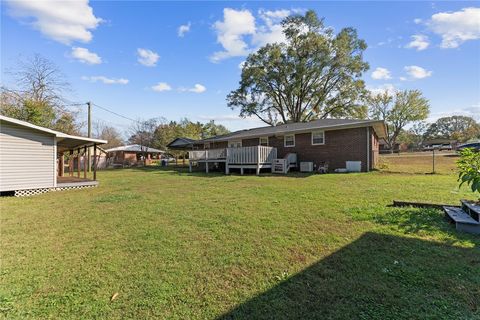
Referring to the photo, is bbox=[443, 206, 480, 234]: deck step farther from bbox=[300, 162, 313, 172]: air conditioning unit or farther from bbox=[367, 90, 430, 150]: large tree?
bbox=[367, 90, 430, 150]: large tree

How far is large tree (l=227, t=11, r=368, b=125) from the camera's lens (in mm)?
27000

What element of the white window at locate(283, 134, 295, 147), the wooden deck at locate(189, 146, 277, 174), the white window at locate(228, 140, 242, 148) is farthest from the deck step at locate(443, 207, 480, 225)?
the white window at locate(228, 140, 242, 148)

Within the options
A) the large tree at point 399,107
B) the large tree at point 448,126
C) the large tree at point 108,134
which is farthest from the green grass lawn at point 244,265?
the large tree at point 448,126

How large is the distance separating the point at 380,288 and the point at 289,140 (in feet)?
49.8

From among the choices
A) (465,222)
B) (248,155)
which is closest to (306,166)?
(248,155)

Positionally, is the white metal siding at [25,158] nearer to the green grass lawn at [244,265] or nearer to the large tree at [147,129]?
the green grass lawn at [244,265]

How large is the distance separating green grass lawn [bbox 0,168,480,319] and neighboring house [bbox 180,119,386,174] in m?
9.42

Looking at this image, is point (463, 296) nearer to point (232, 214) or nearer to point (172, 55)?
point (232, 214)

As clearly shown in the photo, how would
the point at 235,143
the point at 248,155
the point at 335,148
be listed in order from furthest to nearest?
the point at 235,143
the point at 248,155
the point at 335,148

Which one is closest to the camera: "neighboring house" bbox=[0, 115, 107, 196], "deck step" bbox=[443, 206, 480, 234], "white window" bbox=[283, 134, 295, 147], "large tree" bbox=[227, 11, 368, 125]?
"deck step" bbox=[443, 206, 480, 234]

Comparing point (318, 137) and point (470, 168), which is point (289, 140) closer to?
point (318, 137)

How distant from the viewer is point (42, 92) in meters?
23.1

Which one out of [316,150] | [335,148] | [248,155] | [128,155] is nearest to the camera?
[335,148]

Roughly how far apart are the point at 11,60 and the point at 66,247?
2775cm
